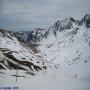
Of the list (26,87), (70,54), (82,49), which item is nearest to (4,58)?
(26,87)

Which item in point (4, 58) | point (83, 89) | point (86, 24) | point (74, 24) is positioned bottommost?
point (83, 89)

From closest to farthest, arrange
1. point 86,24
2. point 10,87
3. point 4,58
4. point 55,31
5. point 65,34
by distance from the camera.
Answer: point 10,87, point 4,58, point 86,24, point 65,34, point 55,31

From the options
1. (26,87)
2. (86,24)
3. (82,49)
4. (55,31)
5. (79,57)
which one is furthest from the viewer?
(55,31)

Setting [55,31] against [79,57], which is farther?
[55,31]

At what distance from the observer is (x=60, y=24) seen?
178 metres

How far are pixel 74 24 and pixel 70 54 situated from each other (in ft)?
218

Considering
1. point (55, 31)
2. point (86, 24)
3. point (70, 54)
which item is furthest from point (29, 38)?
point (70, 54)

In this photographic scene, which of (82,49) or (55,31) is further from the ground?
(55,31)

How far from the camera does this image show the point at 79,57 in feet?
258

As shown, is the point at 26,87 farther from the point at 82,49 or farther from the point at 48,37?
the point at 48,37

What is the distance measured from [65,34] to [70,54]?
5719cm

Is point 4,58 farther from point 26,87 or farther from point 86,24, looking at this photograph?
point 86,24

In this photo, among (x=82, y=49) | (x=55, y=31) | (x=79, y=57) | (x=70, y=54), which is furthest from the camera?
(x=55, y=31)

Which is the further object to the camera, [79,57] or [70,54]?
[70,54]
